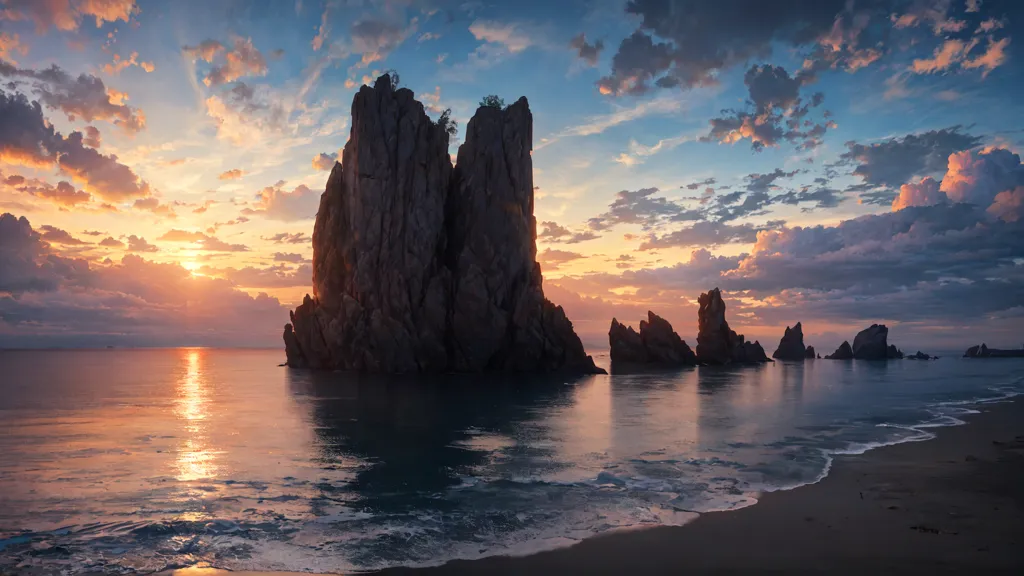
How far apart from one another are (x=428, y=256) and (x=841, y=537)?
88.1 m

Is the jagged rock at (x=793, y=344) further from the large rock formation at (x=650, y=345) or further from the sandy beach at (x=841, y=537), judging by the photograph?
the sandy beach at (x=841, y=537)

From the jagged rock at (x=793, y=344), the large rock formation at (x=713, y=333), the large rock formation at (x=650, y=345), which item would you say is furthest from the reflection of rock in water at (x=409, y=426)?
the jagged rock at (x=793, y=344)

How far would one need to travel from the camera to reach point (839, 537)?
13.4 m

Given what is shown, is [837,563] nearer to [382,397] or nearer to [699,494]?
[699,494]

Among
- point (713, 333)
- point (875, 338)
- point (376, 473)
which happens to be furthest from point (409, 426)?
point (875, 338)

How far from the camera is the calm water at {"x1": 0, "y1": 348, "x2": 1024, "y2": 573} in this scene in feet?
45.2

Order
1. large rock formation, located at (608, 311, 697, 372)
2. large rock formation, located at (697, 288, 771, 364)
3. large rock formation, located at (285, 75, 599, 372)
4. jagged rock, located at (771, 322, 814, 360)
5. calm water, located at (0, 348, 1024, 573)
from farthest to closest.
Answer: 1. jagged rock, located at (771, 322, 814, 360)
2. large rock formation, located at (697, 288, 771, 364)
3. large rock formation, located at (608, 311, 697, 372)
4. large rock formation, located at (285, 75, 599, 372)
5. calm water, located at (0, 348, 1024, 573)

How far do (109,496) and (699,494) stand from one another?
1832cm

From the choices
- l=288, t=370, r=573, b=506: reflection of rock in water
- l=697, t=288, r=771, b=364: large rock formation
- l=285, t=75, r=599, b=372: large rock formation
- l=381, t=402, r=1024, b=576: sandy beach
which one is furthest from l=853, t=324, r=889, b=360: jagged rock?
l=381, t=402, r=1024, b=576: sandy beach

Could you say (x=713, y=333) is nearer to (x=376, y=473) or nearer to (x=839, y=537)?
(x=376, y=473)

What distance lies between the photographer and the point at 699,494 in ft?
59.3

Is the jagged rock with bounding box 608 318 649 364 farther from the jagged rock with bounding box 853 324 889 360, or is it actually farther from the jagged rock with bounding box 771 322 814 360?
the jagged rock with bounding box 853 324 889 360

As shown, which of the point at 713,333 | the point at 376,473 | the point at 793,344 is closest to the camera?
the point at 376,473

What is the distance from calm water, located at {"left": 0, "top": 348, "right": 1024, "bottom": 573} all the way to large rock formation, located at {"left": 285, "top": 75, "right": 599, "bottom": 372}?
44454mm
